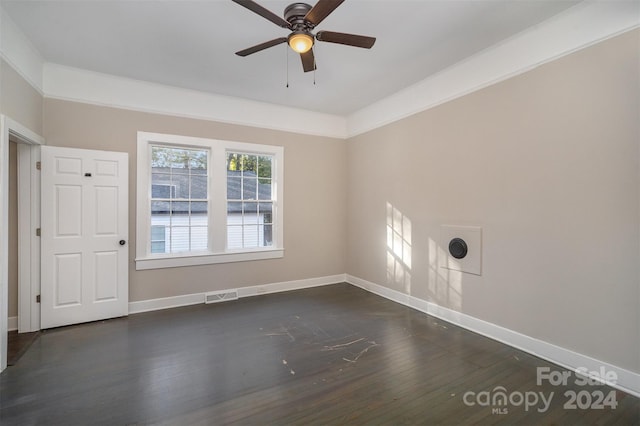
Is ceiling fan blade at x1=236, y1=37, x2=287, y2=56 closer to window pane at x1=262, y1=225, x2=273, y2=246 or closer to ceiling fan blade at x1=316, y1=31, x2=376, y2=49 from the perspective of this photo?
ceiling fan blade at x1=316, y1=31, x2=376, y2=49

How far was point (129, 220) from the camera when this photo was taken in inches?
150

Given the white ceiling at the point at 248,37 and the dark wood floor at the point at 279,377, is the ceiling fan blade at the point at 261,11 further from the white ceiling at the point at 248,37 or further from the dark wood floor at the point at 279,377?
the dark wood floor at the point at 279,377

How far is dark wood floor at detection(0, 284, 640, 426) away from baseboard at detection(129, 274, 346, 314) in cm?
31

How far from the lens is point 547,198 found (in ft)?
8.74

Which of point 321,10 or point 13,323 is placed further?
point 13,323

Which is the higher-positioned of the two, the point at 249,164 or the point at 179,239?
the point at 249,164

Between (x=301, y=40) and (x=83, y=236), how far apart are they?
338 centimetres

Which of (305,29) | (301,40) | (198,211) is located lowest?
(198,211)

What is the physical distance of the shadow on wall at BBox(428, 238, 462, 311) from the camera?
346 cm

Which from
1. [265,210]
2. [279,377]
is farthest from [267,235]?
[279,377]

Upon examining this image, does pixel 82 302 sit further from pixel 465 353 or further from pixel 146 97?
pixel 465 353

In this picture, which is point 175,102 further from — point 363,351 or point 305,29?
point 363,351

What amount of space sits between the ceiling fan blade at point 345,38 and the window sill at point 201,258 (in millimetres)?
3265

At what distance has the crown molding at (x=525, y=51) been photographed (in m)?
2.30
